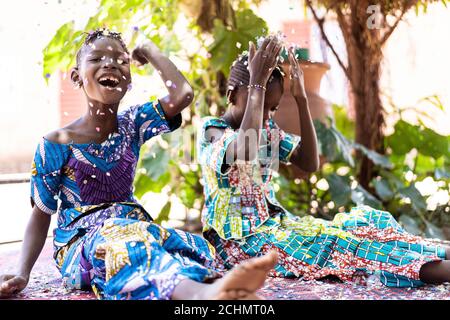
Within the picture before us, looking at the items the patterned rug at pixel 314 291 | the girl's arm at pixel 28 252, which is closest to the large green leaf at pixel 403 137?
the patterned rug at pixel 314 291

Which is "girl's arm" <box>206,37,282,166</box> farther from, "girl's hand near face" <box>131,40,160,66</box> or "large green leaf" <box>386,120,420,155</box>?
"large green leaf" <box>386,120,420,155</box>

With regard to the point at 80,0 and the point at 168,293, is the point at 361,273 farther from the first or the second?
the point at 80,0

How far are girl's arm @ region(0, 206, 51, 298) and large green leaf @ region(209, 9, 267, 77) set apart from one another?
60.1 inches

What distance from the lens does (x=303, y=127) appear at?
6.98 ft

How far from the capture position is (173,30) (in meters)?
3.31

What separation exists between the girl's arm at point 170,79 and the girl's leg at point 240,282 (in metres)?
0.69

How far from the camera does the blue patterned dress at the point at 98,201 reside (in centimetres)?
153

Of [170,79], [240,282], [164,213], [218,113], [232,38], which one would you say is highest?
[232,38]

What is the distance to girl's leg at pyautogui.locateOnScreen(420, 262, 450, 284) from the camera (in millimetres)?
1721

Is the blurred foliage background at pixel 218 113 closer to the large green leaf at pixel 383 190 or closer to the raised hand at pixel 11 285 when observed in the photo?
the large green leaf at pixel 383 190

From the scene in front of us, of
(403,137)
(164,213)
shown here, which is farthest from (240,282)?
(403,137)

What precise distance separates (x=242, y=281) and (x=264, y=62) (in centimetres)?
86

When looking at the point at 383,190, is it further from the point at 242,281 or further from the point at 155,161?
the point at 242,281
